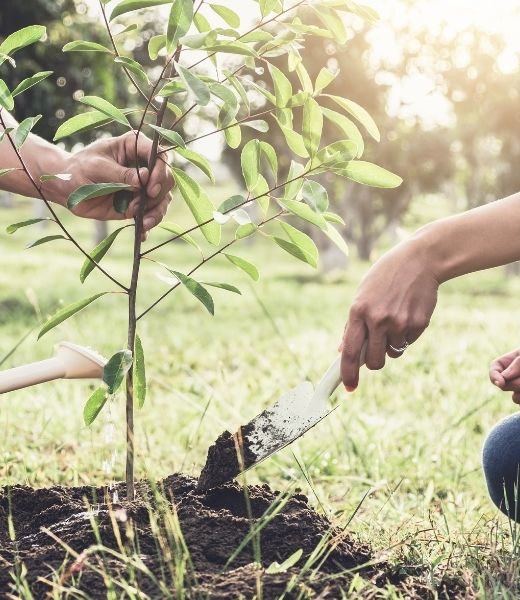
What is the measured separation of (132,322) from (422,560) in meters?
0.89

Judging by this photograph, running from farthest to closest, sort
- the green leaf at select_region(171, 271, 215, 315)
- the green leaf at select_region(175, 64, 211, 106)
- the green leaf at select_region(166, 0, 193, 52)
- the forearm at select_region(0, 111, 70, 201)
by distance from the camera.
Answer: the forearm at select_region(0, 111, 70, 201), the green leaf at select_region(171, 271, 215, 315), the green leaf at select_region(166, 0, 193, 52), the green leaf at select_region(175, 64, 211, 106)

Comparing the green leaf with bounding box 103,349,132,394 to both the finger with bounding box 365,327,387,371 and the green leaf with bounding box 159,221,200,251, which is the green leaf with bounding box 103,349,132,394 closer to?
A: the green leaf with bounding box 159,221,200,251

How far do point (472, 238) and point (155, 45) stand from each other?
0.81 meters

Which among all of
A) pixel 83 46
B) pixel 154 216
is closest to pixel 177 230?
pixel 154 216

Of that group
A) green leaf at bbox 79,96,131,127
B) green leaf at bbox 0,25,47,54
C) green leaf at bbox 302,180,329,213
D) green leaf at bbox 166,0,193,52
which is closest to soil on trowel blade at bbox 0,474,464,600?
green leaf at bbox 302,180,329,213

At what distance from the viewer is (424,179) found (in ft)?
105

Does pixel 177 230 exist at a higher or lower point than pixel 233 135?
lower

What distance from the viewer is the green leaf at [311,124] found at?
1730mm

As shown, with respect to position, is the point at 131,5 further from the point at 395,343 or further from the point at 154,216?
the point at 395,343

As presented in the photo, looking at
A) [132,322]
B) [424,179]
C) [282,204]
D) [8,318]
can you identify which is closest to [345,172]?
[282,204]

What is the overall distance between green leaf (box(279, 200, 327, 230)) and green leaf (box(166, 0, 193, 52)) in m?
0.42

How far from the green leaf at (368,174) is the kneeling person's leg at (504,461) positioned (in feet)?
3.27

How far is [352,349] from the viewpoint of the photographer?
5.74 ft

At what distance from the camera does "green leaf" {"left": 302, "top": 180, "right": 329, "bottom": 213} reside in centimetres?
168
